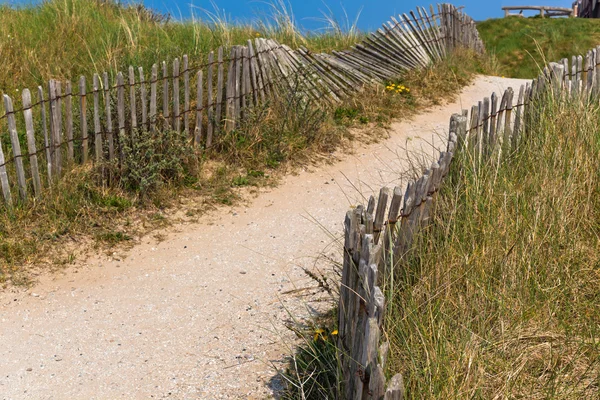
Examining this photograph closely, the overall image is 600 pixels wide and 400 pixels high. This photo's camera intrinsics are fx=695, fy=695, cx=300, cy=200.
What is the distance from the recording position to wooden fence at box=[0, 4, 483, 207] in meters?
6.63

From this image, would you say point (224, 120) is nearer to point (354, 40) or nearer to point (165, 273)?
point (165, 273)

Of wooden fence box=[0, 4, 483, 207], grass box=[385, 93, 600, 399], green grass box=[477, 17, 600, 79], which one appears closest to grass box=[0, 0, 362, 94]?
wooden fence box=[0, 4, 483, 207]

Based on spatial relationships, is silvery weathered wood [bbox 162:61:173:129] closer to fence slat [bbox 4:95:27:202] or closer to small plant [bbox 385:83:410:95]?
fence slat [bbox 4:95:27:202]

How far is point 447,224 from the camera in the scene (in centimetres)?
446

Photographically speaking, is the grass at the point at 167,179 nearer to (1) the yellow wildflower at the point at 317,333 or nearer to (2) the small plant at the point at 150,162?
(2) the small plant at the point at 150,162

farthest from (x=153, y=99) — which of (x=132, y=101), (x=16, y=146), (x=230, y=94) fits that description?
(x=16, y=146)

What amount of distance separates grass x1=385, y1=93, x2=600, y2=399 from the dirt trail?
39.4 inches

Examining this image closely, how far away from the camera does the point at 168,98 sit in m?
7.63

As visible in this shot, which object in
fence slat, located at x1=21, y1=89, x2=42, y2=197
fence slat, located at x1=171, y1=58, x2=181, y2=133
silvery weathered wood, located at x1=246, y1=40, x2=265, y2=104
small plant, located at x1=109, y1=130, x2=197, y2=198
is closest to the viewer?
fence slat, located at x1=21, y1=89, x2=42, y2=197

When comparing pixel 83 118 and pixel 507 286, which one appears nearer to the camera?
pixel 507 286

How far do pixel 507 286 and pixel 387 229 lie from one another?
78 cm

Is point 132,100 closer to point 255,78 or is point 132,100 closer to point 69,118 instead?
point 69,118

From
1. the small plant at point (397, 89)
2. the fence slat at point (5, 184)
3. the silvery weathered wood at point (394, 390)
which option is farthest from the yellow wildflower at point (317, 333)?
the small plant at point (397, 89)

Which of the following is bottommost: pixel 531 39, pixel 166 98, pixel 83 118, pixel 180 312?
pixel 180 312
